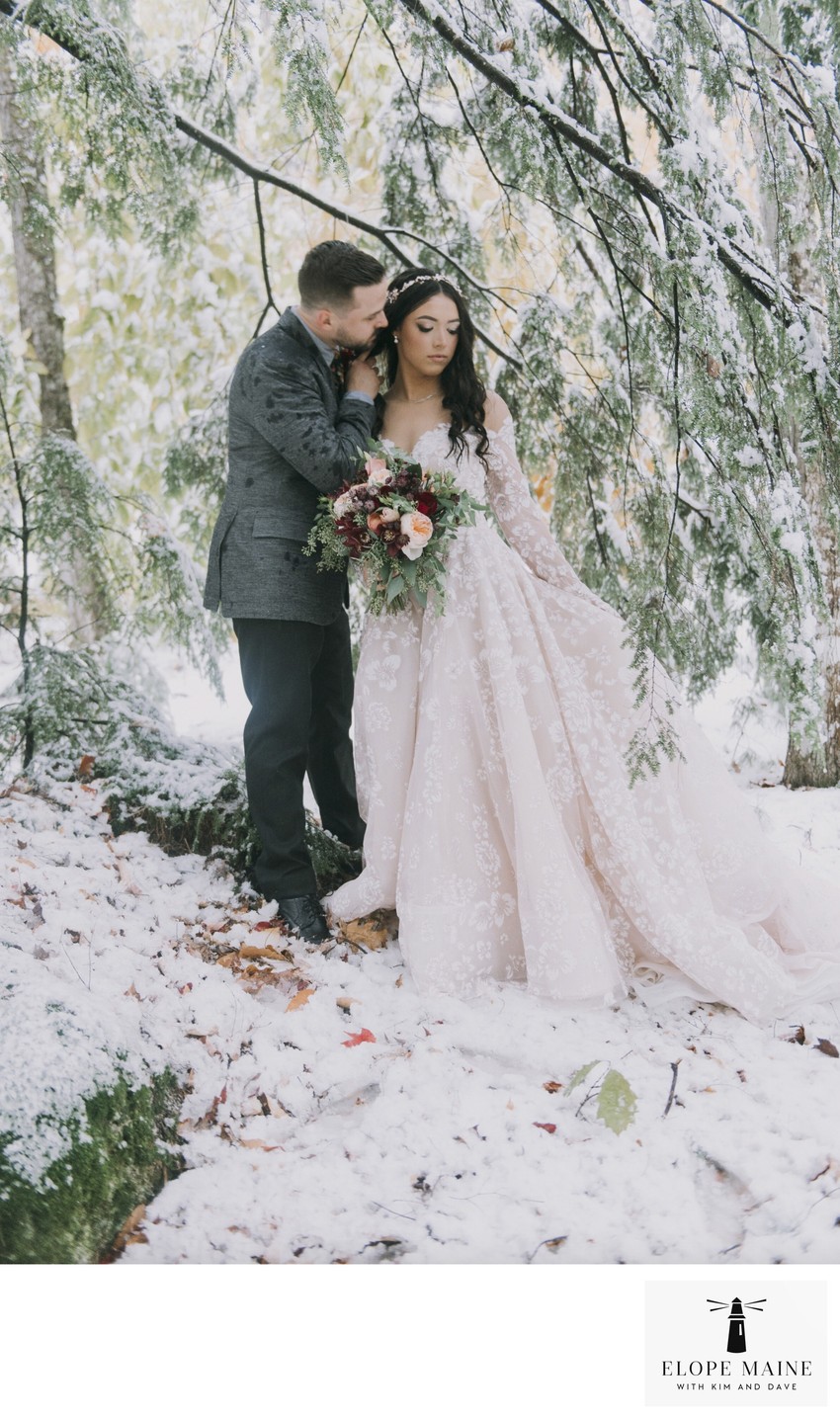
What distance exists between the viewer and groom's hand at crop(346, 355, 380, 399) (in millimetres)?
2590

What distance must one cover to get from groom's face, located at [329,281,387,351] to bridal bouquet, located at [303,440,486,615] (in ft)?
1.02

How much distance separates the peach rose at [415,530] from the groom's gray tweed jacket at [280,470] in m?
0.22

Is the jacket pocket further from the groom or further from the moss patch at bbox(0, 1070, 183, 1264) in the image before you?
the moss patch at bbox(0, 1070, 183, 1264)

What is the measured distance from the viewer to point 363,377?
259 cm

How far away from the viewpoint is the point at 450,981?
240 centimetres

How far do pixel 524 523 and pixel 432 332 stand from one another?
1.89 ft

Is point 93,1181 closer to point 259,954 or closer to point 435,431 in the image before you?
point 259,954

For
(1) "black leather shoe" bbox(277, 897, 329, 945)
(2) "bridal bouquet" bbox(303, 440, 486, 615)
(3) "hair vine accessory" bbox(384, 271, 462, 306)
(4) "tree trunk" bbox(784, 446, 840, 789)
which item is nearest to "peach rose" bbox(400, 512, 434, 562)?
(2) "bridal bouquet" bbox(303, 440, 486, 615)

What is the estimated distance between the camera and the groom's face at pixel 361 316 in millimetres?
2498
